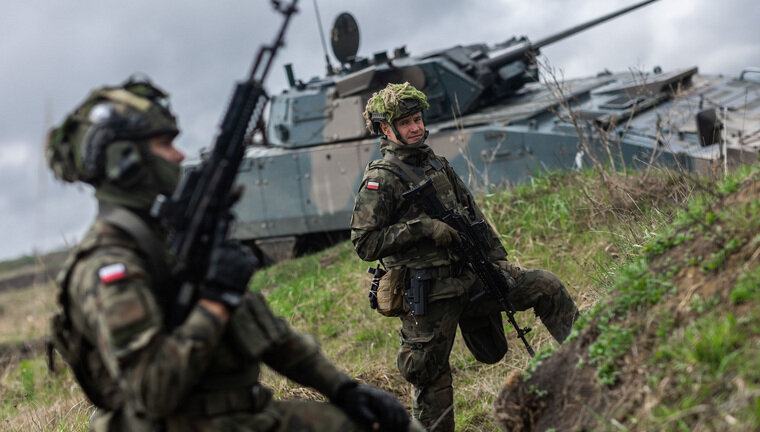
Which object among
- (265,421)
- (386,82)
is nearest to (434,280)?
(265,421)

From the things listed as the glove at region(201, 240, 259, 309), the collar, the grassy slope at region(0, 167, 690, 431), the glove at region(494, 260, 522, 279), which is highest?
the glove at region(201, 240, 259, 309)

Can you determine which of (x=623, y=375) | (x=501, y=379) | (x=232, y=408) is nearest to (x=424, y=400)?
(x=501, y=379)

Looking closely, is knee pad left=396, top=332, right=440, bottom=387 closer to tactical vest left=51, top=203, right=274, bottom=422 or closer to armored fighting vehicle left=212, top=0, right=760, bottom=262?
tactical vest left=51, top=203, right=274, bottom=422

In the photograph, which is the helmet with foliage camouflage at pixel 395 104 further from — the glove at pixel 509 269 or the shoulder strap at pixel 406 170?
the glove at pixel 509 269

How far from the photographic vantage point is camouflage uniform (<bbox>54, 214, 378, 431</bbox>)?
215 cm

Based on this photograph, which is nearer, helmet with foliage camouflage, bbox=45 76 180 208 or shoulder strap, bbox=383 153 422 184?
helmet with foliage camouflage, bbox=45 76 180 208

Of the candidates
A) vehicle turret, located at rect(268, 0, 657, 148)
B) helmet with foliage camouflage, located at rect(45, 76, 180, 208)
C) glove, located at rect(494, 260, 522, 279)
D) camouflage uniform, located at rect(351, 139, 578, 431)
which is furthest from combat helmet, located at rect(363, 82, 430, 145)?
vehicle turret, located at rect(268, 0, 657, 148)

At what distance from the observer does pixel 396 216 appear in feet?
14.2

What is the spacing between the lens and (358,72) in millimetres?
9984

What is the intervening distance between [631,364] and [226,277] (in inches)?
61.2

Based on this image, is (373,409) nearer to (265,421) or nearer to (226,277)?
(265,421)

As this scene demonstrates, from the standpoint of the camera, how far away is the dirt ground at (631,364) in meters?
2.74

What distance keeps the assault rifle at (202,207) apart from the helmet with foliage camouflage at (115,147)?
76mm

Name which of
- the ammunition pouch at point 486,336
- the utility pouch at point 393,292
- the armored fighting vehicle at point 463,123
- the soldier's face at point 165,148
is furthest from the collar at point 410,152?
the armored fighting vehicle at point 463,123
